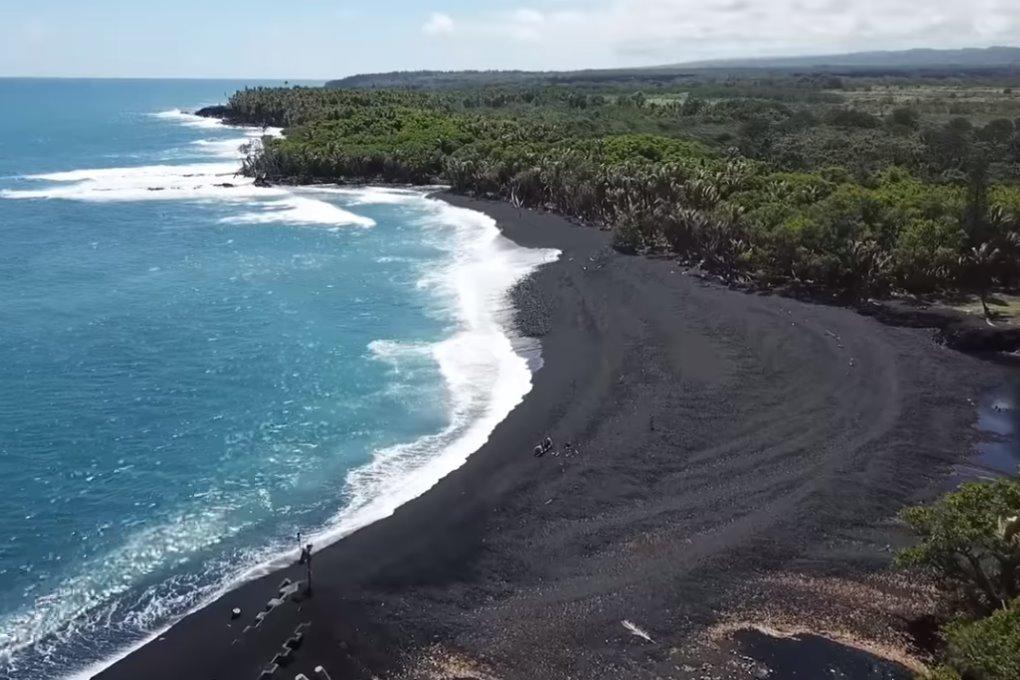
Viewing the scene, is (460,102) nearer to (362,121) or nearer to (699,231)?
(362,121)

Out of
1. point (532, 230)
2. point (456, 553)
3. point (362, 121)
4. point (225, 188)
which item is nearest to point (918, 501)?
point (456, 553)

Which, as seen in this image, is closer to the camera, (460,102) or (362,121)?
(362,121)

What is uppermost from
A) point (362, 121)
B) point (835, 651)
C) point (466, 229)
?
point (362, 121)

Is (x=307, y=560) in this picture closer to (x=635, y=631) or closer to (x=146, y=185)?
(x=635, y=631)

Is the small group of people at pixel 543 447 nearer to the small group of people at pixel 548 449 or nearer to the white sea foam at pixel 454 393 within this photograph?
the small group of people at pixel 548 449

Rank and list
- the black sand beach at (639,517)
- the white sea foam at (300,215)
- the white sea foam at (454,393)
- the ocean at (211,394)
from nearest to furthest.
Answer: the black sand beach at (639,517)
the ocean at (211,394)
the white sea foam at (454,393)
the white sea foam at (300,215)

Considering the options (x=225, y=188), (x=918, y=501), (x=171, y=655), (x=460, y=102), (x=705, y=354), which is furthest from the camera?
(x=460, y=102)

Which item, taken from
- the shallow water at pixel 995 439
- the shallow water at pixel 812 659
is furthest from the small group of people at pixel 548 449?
the shallow water at pixel 995 439

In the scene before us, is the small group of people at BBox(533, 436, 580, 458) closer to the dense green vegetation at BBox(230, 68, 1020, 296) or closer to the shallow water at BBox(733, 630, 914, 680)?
the shallow water at BBox(733, 630, 914, 680)
